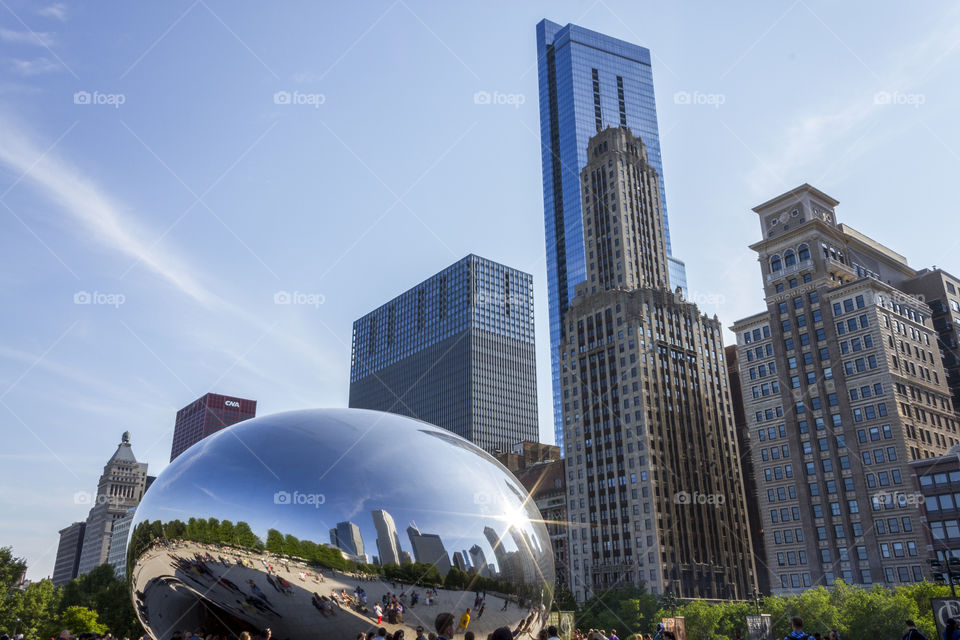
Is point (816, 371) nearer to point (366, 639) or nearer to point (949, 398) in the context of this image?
point (949, 398)

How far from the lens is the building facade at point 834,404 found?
3095 inches

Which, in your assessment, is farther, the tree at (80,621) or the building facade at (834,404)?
the building facade at (834,404)

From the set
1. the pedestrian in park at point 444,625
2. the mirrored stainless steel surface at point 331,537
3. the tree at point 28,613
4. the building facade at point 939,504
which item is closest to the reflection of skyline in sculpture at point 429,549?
the mirrored stainless steel surface at point 331,537

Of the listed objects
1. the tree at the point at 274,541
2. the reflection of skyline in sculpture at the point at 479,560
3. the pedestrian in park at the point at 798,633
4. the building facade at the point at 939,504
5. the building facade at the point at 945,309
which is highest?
the building facade at the point at 945,309

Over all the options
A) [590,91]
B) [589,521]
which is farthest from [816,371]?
[590,91]

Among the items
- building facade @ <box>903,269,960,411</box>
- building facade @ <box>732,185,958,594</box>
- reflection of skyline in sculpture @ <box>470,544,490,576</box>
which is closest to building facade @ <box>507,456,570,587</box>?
building facade @ <box>732,185,958,594</box>

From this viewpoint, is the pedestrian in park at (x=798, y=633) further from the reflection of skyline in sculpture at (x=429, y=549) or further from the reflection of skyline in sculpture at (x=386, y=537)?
the reflection of skyline in sculpture at (x=386, y=537)

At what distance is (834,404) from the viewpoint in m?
86.2

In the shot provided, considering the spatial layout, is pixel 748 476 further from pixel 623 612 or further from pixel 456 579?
pixel 456 579

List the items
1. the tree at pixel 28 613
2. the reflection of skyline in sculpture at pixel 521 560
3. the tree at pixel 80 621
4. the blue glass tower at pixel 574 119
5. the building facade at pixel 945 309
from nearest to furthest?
1. the reflection of skyline in sculpture at pixel 521 560
2. the tree at pixel 80 621
3. the tree at pixel 28 613
4. the building facade at pixel 945 309
5. the blue glass tower at pixel 574 119

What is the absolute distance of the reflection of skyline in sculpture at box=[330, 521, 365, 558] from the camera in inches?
336

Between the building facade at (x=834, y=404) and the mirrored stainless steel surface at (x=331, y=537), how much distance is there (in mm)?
80832

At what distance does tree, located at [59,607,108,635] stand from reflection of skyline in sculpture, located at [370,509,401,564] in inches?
2134

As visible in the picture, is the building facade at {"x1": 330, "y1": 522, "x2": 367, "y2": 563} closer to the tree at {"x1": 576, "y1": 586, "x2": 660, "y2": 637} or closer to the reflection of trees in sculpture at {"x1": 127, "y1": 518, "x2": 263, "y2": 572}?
the reflection of trees in sculpture at {"x1": 127, "y1": 518, "x2": 263, "y2": 572}
